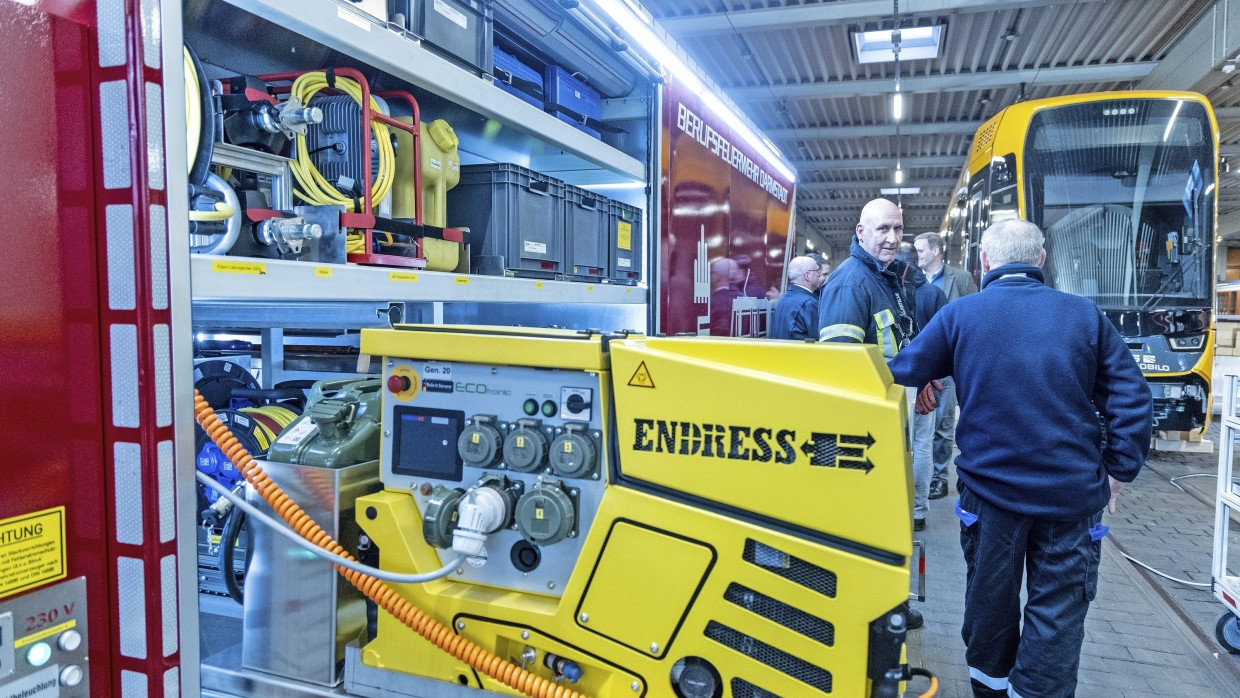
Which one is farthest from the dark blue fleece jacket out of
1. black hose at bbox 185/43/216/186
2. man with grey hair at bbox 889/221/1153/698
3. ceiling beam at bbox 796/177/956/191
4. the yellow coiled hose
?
ceiling beam at bbox 796/177/956/191

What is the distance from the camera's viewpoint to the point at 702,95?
461cm

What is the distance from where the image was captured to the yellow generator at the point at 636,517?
1485 mm

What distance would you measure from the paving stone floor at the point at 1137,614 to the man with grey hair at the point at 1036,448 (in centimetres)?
66

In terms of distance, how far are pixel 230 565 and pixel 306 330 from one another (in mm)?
2614

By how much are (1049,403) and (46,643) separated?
269 cm

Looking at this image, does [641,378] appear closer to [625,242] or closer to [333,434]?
[333,434]

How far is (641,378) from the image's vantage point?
1.62 meters

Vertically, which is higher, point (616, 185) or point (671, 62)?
point (671, 62)

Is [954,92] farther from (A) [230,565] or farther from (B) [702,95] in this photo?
(A) [230,565]

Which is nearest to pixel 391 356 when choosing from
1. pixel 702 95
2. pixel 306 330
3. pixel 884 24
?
pixel 306 330

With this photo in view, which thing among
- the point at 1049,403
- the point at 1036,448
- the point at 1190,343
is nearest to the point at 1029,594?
the point at 1036,448

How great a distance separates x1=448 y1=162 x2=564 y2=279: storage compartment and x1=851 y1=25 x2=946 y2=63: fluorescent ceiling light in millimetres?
7605

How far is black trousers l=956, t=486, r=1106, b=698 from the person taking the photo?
2.60 metres

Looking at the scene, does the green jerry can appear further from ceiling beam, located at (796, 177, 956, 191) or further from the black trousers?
ceiling beam, located at (796, 177, 956, 191)
